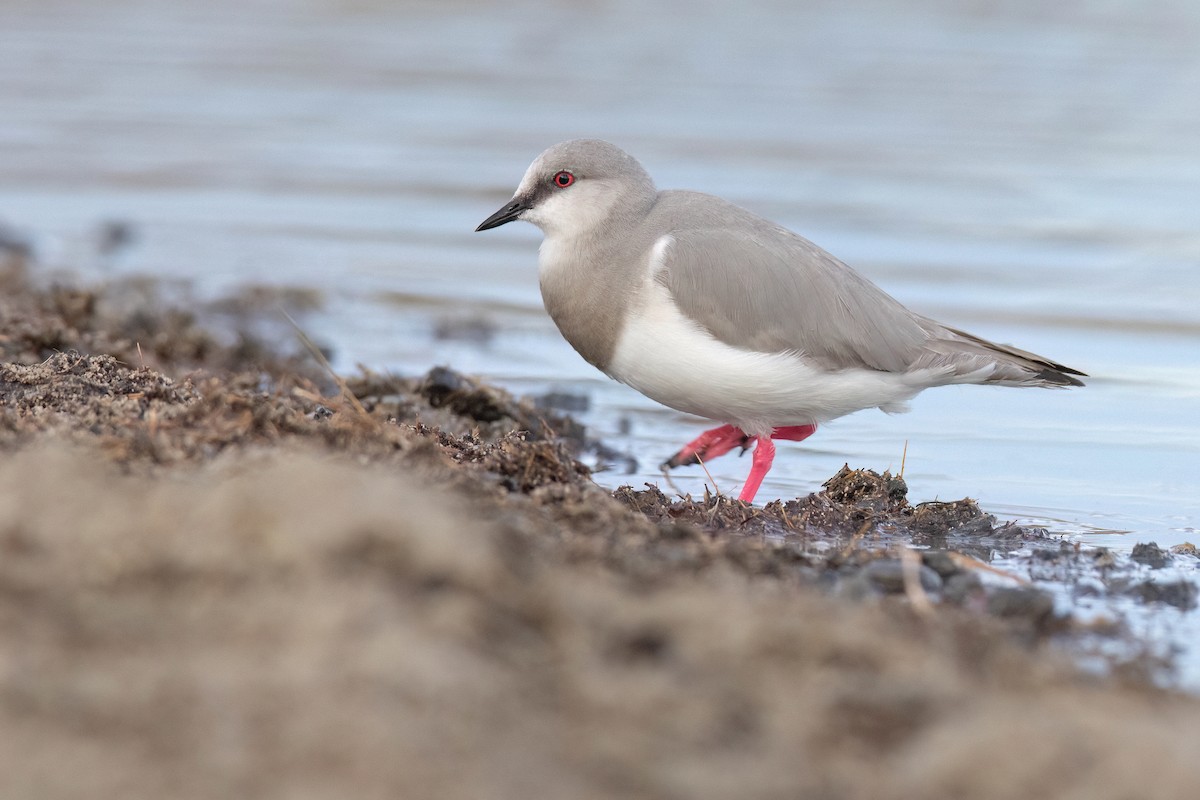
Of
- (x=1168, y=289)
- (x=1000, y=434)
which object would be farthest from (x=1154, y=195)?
(x=1000, y=434)

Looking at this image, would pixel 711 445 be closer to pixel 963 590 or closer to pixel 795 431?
pixel 795 431

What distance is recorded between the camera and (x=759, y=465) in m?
6.26

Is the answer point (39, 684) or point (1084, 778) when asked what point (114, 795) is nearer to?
point (39, 684)

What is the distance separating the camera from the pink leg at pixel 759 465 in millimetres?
6125

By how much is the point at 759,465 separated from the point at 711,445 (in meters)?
0.43

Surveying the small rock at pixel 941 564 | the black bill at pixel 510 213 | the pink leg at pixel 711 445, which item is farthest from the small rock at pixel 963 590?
the black bill at pixel 510 213

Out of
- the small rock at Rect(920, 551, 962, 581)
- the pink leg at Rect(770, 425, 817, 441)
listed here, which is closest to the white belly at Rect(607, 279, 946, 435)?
the pink leg at Rect(770, 425, 817, 441)

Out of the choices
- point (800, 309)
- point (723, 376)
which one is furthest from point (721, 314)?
point (800, 309)

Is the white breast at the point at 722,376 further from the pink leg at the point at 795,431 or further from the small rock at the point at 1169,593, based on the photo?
the small rock at the point at 1169,593

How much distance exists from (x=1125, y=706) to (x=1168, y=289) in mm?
8313

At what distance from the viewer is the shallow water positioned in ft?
26.6

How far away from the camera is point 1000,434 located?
7.92 m

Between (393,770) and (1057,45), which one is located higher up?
(1057,45)

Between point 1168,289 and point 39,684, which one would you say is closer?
point 39,684
